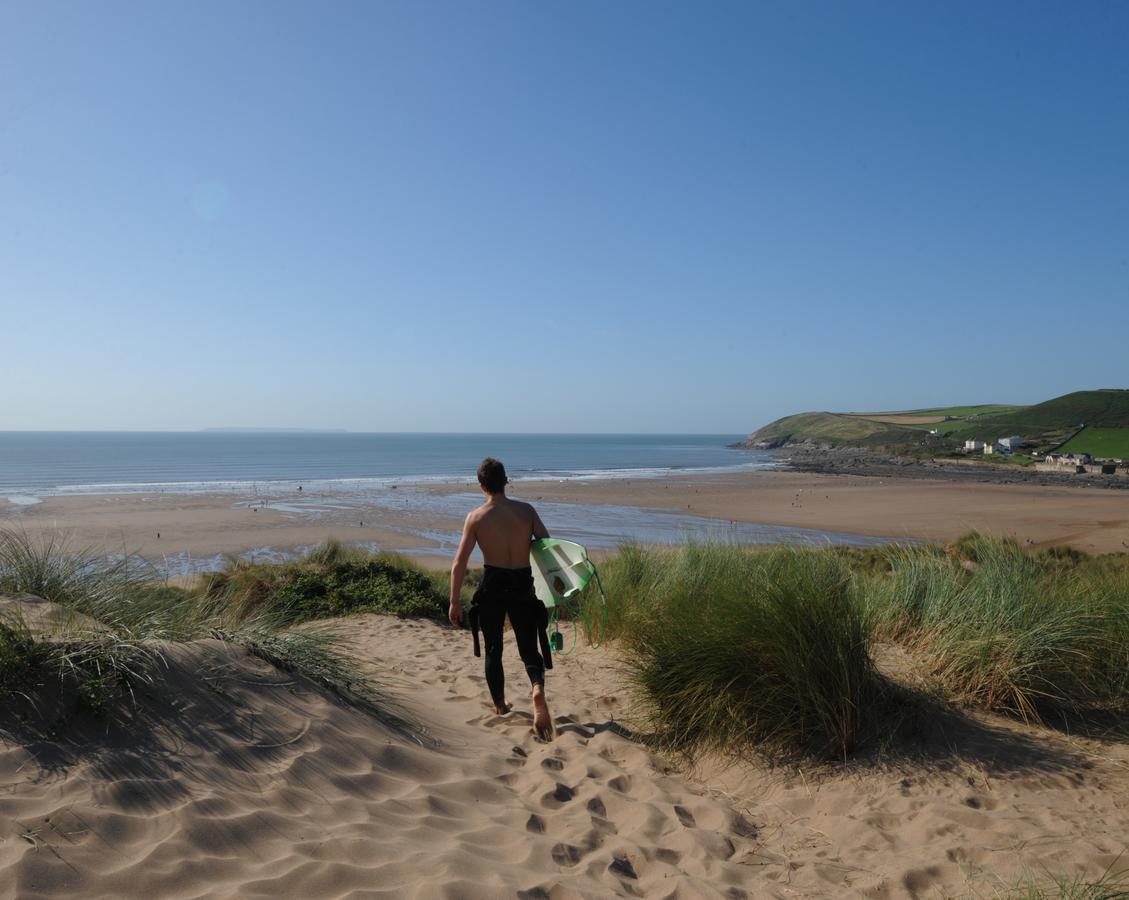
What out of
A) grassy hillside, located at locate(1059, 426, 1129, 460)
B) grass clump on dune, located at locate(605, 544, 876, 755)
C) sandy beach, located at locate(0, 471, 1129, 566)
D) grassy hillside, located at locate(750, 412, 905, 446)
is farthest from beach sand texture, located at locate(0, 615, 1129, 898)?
grassy hillside, located at locate(750, 412, 905, 446)

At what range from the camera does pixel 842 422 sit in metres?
116

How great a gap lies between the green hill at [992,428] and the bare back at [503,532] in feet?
237

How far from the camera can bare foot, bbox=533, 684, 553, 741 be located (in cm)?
495

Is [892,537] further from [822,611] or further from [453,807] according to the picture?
[453,807]

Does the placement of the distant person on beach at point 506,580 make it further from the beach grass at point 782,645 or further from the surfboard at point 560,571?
the beach grass at point 782,645

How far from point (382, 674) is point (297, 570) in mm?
6216

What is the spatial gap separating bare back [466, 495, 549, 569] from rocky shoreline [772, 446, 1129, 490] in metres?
50.9

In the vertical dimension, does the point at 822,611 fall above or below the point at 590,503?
above

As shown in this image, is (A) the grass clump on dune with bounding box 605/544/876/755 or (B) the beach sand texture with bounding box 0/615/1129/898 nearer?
(B) the beach sand texture with bounding box 0/615/1129/898

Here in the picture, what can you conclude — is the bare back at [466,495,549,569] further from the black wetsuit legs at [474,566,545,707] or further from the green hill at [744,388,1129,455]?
the green hill at [744,388,1129,455]

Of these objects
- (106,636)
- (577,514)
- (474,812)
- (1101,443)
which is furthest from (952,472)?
(106,636)

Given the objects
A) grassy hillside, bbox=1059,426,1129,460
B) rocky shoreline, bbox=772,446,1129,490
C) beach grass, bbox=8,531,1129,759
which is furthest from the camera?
grassy hillside, bbox=1059,426,1129,460

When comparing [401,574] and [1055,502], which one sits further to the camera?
[1055,502]

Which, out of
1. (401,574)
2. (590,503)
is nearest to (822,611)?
(401,574)
